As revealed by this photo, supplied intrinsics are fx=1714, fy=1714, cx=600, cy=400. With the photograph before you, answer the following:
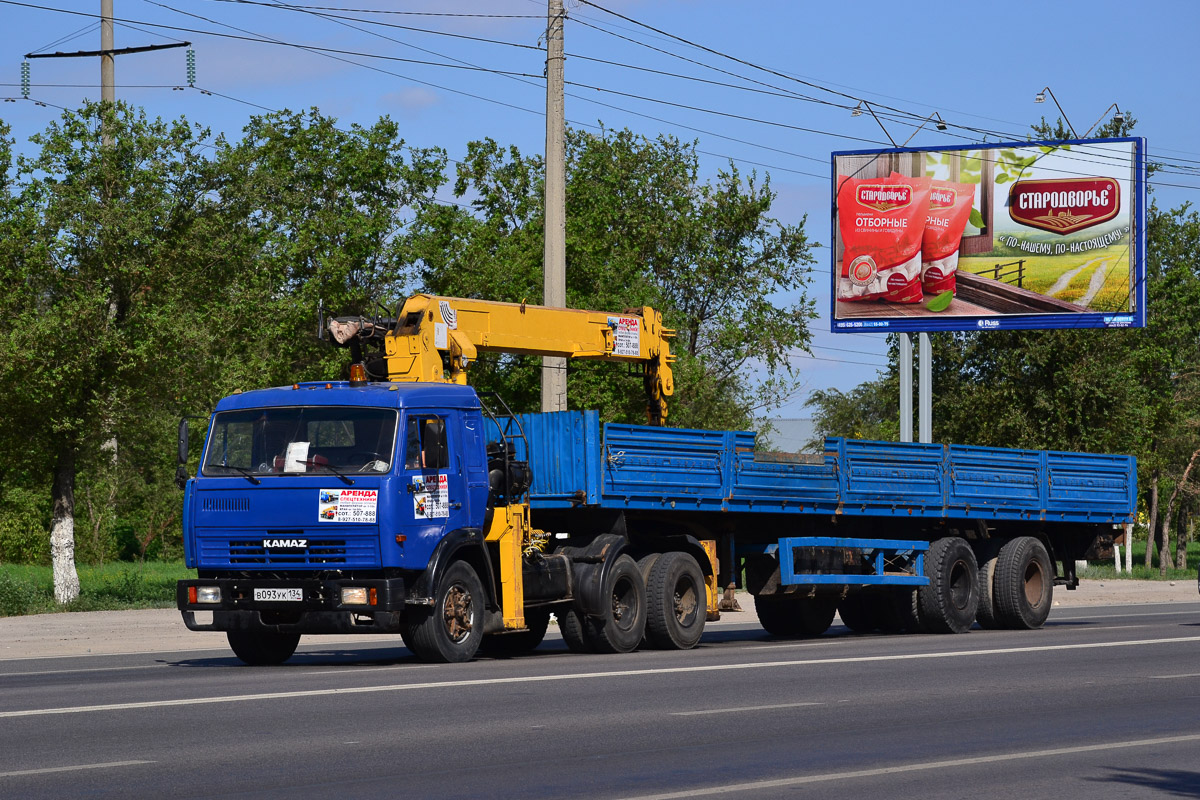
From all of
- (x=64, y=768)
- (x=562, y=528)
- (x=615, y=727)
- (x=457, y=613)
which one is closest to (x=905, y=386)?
(x=562, y=528)

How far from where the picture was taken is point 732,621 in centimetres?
2806

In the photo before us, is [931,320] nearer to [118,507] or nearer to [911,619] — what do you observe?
[911,619]

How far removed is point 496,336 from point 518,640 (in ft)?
11.2

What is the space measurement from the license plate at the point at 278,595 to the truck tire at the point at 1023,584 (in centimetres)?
1159

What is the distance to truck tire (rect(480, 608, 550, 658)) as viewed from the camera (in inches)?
742

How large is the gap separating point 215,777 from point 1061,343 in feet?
128

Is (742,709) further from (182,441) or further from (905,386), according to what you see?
(905,386)

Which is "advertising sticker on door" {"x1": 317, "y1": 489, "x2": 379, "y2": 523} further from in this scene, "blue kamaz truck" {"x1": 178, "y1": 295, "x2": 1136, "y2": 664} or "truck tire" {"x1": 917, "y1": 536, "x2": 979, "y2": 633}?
"truck tire" {"x1": 917, "y1": 536, "x2": 979, "y2": 633}

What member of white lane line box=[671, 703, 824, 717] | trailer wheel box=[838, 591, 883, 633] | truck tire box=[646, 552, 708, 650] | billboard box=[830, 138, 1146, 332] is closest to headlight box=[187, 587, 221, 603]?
truck tire box=[646, 552, 708, 650]

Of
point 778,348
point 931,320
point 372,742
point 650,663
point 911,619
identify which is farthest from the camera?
point 778,348

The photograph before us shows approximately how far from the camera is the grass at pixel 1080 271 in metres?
36.2

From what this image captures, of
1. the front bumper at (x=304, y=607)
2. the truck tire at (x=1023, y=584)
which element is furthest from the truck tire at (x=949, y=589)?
the front bumper at (x=304, y=607)

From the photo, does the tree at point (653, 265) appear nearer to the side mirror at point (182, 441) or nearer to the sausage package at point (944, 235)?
the sausage package at point (944, 235)

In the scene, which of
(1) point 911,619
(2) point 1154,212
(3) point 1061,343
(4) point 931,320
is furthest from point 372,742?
(2) point 1154,212
